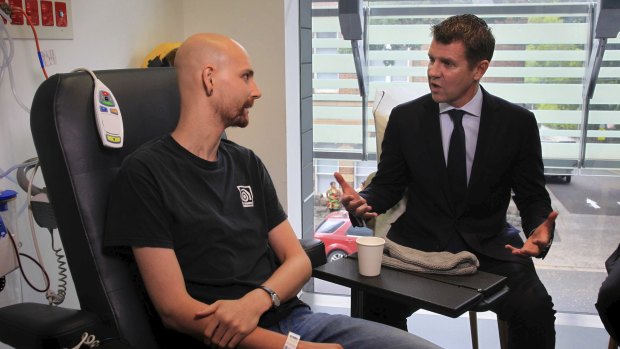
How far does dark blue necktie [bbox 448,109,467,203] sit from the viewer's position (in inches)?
75.6

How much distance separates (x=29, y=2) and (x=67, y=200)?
0.81 meters

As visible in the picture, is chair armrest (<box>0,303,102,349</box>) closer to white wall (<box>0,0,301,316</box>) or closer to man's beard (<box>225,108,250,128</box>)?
man's beard (<box>225,108,250,128</box>)

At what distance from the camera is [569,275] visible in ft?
9.53

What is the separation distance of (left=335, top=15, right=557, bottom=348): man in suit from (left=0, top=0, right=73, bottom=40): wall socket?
3.55ft

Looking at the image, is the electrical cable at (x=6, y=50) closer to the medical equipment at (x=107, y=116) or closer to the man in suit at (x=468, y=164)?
the medical equipment at (x=107, y=116)

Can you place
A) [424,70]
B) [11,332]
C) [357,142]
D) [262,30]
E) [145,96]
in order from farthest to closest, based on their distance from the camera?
[357,142] < [424,70] < [262,30] < [145,96] < [11,332]

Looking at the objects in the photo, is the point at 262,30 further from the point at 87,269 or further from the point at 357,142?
the point at 87,269

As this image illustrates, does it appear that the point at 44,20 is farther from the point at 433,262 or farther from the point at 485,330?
→ the point at 485,330

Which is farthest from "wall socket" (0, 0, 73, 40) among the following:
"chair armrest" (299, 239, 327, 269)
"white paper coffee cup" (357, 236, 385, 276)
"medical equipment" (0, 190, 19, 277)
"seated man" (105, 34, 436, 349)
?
"white paper coffee cup" (357, 236, 385, 276)

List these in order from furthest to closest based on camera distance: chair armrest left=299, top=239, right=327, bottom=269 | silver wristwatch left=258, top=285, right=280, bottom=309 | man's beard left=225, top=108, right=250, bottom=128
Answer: chair armrest left=299, top=239, right=327, bottom=269 → man's beard left=225, top=108, right=250, bottom=128 → silver wristwatch left=258, top=285, right=280, bottom=309

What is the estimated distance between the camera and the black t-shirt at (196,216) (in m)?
1.29

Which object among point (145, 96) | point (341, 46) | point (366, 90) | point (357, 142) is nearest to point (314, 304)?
point (357, 142)

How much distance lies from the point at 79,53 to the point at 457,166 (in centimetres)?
129

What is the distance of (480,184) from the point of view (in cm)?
190
